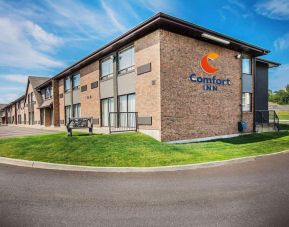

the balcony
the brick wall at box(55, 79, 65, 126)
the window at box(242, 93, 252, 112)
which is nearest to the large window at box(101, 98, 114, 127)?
the window at box(242, 93, 252, 112)

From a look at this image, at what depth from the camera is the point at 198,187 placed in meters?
6.38

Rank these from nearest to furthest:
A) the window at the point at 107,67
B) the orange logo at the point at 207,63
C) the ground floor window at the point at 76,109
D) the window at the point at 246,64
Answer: the orange logo at the point at 207,63 → the window at the point at 107,67 → the window at the point at 246,64 → the ground floor window at the point at 76,109

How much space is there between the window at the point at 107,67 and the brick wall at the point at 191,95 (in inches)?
229

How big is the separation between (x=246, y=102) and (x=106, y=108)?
10861 mm

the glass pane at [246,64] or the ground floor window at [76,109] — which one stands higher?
the glass pane at [246,64]

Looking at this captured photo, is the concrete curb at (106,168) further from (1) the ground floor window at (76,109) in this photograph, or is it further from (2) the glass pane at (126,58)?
(1) the ground floor window at (76,109)

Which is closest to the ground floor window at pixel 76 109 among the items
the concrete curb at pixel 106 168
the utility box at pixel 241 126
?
the concrete curb at pixel 106 168

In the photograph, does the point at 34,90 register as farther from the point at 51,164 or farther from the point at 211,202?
the point at 211,202

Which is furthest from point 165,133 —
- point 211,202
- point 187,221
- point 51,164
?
point 187,221

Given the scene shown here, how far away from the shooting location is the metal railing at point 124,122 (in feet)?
49.9

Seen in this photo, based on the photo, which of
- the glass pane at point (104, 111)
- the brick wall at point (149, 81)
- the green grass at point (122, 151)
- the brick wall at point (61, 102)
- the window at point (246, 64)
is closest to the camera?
the green grass at point (122, 151)

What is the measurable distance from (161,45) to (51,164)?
8.28m

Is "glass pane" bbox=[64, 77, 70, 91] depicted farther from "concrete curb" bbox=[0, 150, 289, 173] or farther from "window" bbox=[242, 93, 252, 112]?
"concrete curb" bbox=[0, 150, 289, 173]

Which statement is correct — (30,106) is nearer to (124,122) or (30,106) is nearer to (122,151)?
(124,122)
